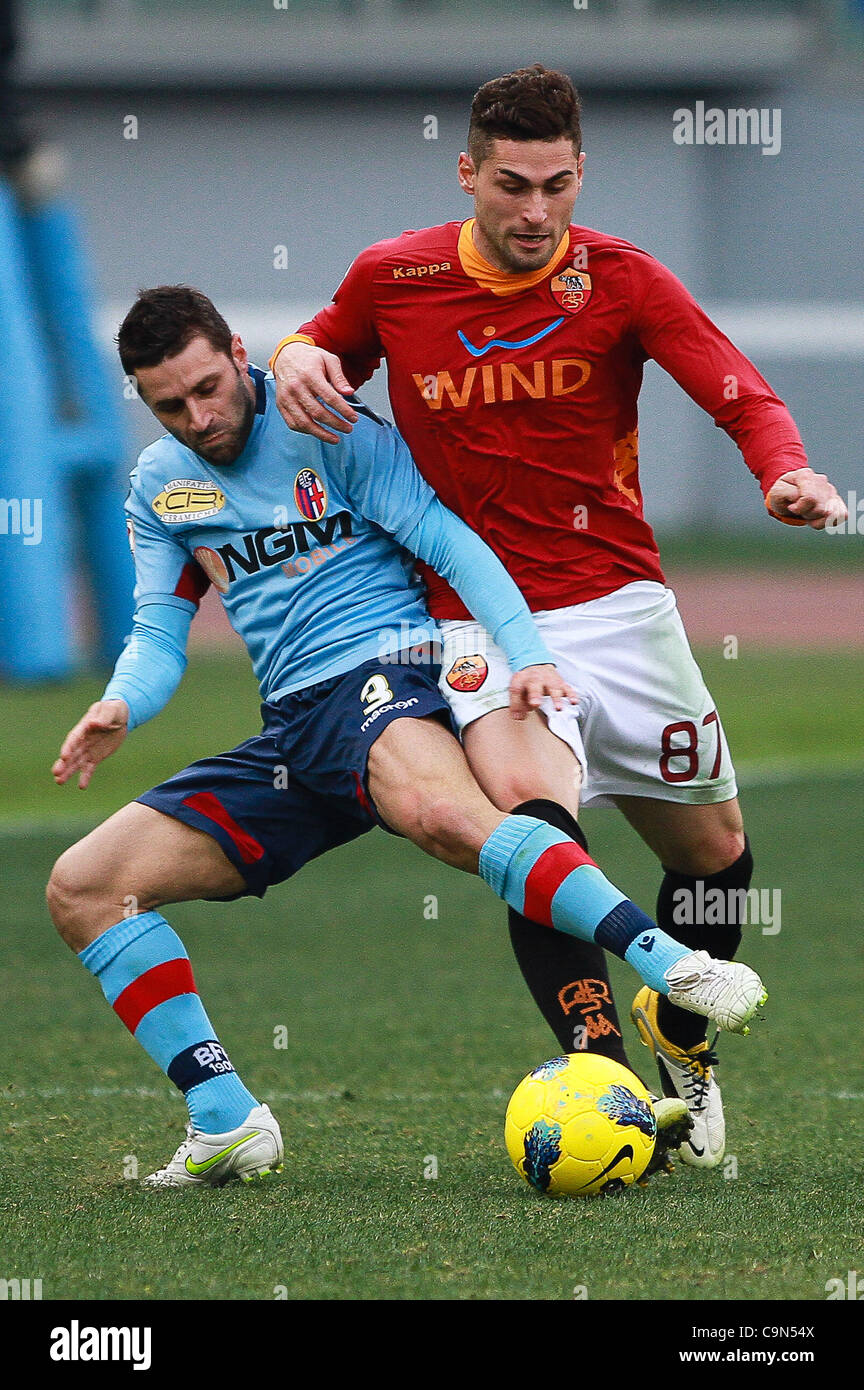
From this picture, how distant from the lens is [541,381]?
4215 mm

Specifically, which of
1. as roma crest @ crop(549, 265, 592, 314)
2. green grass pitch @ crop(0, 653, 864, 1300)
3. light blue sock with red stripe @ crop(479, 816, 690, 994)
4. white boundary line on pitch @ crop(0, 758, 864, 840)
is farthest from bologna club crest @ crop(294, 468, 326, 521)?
white boundary line on pitch @ crop(0, 758, 864, 840)

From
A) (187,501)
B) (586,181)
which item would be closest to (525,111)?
(187,501)

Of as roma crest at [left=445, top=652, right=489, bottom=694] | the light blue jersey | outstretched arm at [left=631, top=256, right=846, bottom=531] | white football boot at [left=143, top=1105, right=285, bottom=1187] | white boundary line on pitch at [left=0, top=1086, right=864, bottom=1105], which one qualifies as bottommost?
white football boot at [left=143, top=1105, right=285, bottom=1187]

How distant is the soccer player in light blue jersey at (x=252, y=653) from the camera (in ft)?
13.6

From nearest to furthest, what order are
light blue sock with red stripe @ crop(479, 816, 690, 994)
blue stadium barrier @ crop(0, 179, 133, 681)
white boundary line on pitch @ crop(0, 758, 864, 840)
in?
light blue sock with red stripe @ crop(479, 816, 690, 994)
white boundary line on pitch @ crop(0, 758, 864, 840)
blue stadium barrier @ crop(0, 179, 133, 681)

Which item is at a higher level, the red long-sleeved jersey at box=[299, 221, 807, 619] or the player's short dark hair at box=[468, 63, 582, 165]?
the player's short dark hair at box=[468, 63, 582, 165]

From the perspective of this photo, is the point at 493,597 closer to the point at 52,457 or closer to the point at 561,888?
the point at 561,888

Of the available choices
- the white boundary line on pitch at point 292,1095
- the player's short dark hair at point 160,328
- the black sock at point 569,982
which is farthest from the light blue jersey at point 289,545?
the white boundary line on pitch at point 292,1095

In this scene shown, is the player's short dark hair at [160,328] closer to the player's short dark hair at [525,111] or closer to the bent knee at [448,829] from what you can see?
the player's short dark hair at [525,111]

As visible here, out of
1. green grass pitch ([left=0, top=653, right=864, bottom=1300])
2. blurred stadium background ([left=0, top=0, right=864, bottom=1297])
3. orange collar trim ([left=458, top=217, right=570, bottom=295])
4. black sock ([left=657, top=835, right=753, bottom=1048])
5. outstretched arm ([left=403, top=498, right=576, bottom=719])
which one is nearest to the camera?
green grass pitch ([left=0, top=653, right=864, bottom=1300])

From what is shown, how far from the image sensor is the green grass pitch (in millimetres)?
3484

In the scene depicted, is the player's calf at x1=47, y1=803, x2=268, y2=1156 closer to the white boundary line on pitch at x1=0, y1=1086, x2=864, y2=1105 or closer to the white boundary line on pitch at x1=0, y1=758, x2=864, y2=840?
the white boundary line on pitch at x1=0, y1=1086, x2=864, y2=1105

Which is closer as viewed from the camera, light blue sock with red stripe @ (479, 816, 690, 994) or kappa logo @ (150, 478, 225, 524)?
light blue sock with red stripe @ (479, 816, 690, 994)
